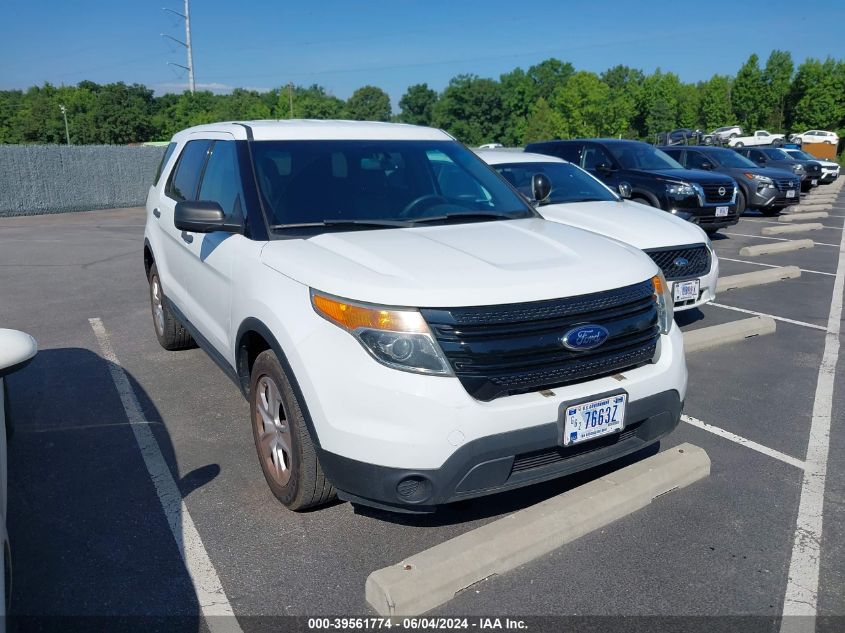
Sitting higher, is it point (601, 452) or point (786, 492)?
point (601, 452)

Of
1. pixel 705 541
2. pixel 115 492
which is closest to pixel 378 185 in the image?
pixel 115 492

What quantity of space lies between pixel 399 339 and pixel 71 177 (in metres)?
21.9

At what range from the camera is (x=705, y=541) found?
326 cm

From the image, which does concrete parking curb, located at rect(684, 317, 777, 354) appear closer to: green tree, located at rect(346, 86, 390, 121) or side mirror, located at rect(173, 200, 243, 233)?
side mirror, located at rect(173, 200, 243, 233)

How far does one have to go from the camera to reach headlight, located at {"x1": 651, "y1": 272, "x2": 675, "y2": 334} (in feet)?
11.4

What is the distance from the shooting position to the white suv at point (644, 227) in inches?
256

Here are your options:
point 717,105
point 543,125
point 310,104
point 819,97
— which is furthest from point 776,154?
point 310,104

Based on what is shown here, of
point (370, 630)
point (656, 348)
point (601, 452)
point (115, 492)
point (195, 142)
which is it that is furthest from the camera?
point (195, 142)

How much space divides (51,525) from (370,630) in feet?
5.79

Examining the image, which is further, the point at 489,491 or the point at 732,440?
the point at 732,440

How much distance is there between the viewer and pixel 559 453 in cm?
301

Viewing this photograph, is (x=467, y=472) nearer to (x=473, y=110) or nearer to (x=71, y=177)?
(x=71, y=177)

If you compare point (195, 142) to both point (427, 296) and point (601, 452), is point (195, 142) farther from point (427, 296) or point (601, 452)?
point (601, 452)

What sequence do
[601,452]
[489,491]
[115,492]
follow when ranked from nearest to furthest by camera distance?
1. [489,491]
2. [601,452]
3. [115,492]
